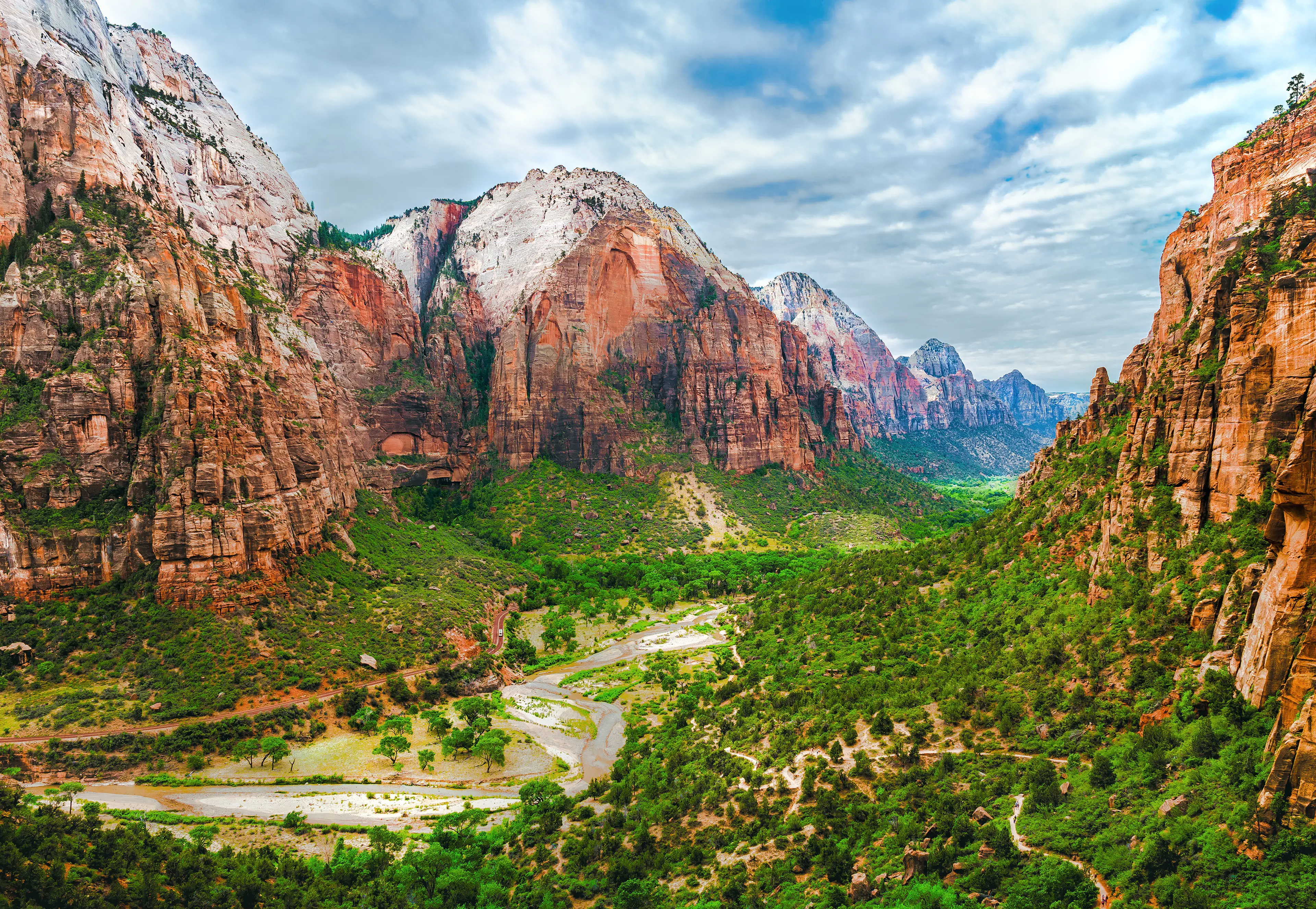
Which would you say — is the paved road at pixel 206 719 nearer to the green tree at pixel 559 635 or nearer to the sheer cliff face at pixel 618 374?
the green tree at pixel 559 635

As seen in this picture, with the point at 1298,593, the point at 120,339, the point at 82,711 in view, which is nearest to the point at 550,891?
the point at 1298,593

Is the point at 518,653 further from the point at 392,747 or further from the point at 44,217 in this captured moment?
the point at 44,217

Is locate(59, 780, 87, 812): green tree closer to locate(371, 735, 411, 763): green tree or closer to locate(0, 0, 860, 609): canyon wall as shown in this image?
locate(0, 0, 860, 609): canyon wall

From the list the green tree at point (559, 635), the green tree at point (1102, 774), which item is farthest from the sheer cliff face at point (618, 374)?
the green tree at point (1102, 774)

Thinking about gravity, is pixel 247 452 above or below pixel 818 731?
above

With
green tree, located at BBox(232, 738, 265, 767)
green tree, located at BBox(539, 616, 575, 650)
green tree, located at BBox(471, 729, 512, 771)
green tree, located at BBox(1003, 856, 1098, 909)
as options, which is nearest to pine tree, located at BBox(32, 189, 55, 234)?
green tree, located at BBox(232, 738, 265, 767)

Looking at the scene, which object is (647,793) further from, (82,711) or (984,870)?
(82,711)
